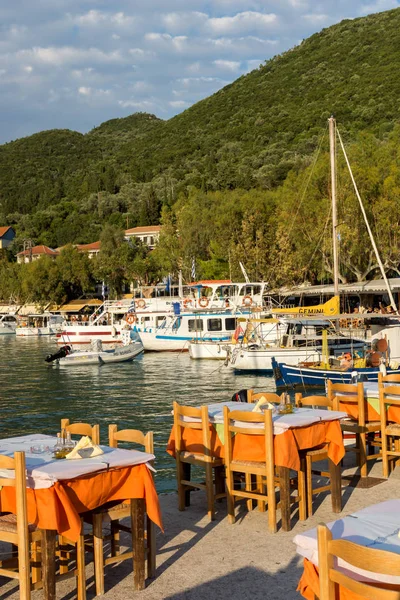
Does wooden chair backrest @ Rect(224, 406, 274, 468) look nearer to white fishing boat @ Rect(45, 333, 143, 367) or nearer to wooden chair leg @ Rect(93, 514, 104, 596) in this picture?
wooden chair leg @ Rect(93, 514, 104, 596)

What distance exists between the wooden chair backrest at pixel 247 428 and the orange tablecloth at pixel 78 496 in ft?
5.30

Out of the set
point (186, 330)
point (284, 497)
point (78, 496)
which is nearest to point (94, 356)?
point (186, 330)

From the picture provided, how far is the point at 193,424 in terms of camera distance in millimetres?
8555

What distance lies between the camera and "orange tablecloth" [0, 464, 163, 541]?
5.79m

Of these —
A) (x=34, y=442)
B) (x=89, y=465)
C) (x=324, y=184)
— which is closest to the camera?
(x=89, y=465)

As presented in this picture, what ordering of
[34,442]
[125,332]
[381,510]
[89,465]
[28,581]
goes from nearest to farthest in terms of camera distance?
[381,510], [28,581], [89,465], [34,442], [125,332]

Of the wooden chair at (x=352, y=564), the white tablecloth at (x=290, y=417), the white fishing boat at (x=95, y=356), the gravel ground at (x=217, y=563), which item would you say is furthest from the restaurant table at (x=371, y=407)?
the white fishing boat at (x=95, y=356)

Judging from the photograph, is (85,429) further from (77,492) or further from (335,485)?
(335,485)

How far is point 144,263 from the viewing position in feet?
314

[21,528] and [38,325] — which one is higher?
[21,528]

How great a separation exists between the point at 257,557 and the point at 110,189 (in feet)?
564

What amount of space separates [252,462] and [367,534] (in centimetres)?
362

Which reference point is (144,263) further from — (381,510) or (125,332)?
(381,510)

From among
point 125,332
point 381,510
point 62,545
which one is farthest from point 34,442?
point 125,332
